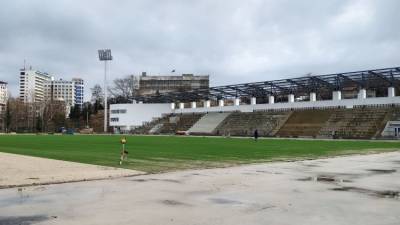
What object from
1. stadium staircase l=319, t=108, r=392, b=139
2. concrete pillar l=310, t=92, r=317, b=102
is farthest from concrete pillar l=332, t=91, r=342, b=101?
concrete pillar l=310, t=92, r=317, b=102

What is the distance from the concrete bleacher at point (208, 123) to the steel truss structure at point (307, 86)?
14.5 feet

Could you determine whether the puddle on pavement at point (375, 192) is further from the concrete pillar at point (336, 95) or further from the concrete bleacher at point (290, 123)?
the concrete pillar at point (336, 95)

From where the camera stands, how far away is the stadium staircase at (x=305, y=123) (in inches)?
3555

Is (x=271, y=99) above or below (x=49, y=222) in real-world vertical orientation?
above

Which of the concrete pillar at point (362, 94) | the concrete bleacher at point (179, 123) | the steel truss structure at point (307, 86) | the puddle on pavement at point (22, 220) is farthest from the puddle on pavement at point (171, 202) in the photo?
the concrete bleacher at point (179, 123)

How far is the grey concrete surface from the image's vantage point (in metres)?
10.1

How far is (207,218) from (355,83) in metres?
84.5

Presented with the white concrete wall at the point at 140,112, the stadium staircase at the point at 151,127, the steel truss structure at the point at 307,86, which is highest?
the steel truss structure at the point at 307,86

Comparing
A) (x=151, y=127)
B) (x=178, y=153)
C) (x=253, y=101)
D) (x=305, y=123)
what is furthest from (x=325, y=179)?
(x=151, y=127)

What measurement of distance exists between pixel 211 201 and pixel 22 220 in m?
→ 4.59

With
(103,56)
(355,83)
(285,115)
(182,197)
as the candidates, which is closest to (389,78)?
(355,83)

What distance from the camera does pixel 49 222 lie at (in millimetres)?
9680

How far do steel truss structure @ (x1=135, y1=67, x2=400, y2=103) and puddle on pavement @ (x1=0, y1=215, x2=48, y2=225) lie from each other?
75916 millimetres

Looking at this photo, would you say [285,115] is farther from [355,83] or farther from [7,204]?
[7,204]
